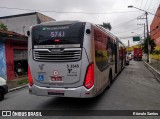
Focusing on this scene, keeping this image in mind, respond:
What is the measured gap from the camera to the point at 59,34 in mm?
7254

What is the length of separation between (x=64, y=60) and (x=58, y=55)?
0.94 ft

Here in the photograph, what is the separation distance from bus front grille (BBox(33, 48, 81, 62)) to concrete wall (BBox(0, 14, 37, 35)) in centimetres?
3437

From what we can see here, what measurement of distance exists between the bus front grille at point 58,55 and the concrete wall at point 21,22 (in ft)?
113

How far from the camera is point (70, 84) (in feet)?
23.2

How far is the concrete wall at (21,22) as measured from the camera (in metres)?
40.9

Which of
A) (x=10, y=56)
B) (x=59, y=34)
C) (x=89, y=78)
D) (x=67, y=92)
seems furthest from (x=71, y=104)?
(x=10, y=56)

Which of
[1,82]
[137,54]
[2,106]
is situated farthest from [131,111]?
[137,54]

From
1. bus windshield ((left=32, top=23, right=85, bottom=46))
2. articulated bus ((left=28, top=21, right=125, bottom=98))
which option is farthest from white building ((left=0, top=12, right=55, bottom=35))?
articulated bus ((left=28, top=21, right=125, bottom=98))

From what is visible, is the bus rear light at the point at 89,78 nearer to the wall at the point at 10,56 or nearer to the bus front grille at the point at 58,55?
the bus front grille at the point at 58,55

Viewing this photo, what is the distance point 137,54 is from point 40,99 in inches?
1814

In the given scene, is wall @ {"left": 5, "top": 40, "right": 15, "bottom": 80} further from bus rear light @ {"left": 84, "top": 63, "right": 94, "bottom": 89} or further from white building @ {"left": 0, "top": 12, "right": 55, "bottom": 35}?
white building @ {"left": 0, "top": 12, "right": 55, "bottom": 35}

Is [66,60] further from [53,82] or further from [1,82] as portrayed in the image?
[1,82]

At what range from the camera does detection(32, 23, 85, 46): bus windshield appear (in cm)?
707

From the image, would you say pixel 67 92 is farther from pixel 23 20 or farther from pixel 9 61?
pixel 23 20
